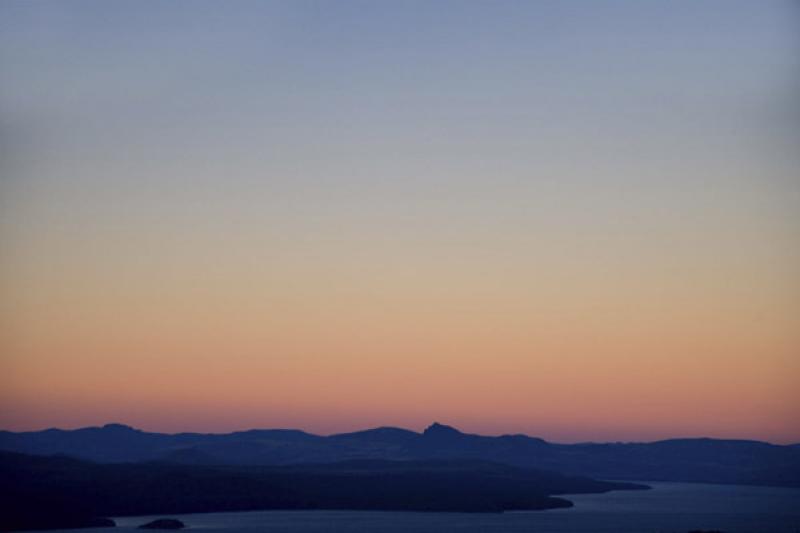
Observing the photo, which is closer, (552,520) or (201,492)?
(552,520)

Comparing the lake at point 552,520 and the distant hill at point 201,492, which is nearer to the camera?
the lake at point 552,520

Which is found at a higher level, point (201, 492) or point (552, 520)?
point (201, 492)

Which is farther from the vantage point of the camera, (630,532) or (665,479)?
(665,479)

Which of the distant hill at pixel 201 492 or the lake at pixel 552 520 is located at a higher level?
the distant hill at pixel 201 492

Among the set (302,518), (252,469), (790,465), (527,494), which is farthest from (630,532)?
(790,465)

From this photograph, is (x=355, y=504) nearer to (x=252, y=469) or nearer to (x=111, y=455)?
(x=252, y=469)
